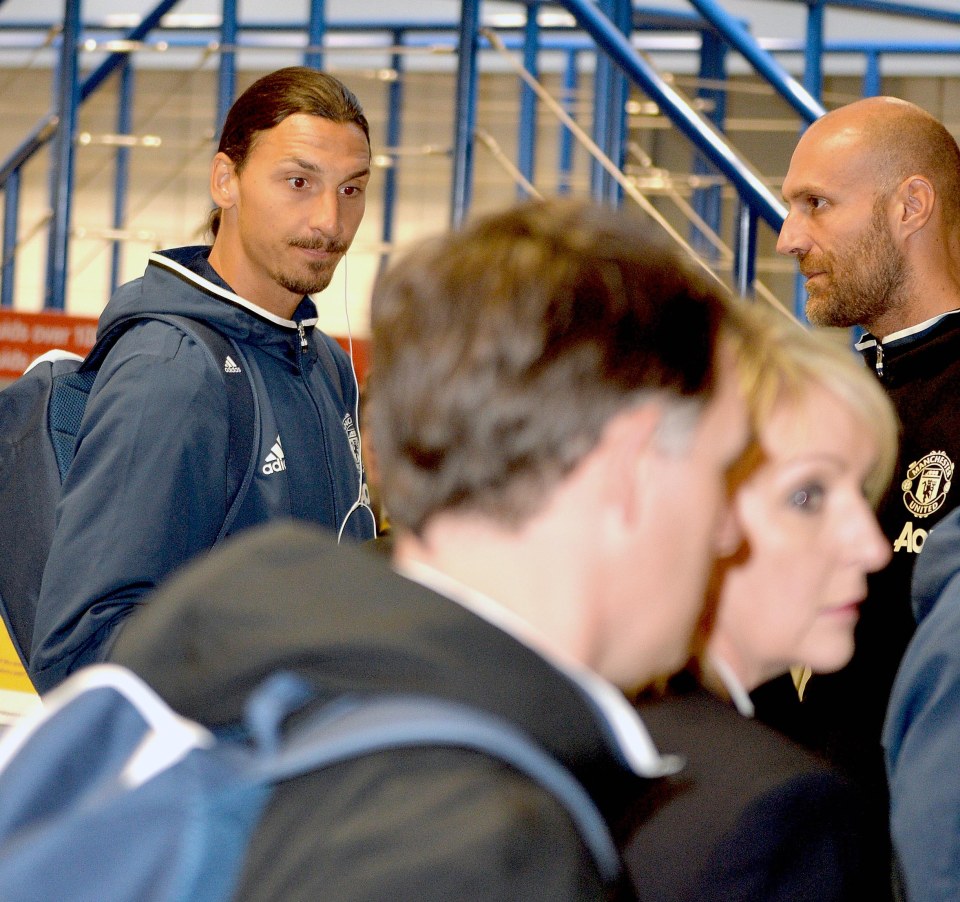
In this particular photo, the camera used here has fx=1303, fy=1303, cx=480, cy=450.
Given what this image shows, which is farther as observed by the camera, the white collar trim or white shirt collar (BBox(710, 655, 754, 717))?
the white collar trim

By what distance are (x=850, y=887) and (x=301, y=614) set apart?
1.27 feet

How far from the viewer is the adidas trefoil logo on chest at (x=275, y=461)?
1792 millimetres

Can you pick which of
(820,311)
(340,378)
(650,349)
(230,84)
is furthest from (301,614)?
(230,84)

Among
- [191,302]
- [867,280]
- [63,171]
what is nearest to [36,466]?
[191,302]

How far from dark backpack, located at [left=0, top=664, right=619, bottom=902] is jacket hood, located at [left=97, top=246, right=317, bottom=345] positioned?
128 centimetres

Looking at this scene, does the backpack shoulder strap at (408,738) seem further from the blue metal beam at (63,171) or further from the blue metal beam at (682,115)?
the blue metal beam at (63,171)

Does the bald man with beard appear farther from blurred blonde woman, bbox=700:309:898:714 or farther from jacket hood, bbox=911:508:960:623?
blurred blonde woman, bbox=700:309:898:714

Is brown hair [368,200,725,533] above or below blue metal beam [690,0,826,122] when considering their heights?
below

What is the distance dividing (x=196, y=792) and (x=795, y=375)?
446 mm

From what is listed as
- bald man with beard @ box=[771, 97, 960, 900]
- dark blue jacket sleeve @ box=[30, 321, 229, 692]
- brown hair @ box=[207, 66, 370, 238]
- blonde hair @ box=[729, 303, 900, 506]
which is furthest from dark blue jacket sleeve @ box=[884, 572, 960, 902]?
brown hair @ box=[207, 66, 370, 238]

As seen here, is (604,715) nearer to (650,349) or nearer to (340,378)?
(650,349)

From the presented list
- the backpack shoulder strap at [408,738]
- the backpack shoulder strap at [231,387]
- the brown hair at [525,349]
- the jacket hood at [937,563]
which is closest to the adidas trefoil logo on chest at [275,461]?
the backpack shoulder strap at [231,387]

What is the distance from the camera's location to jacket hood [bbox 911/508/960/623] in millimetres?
1263

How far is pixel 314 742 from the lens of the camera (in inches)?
21.9
